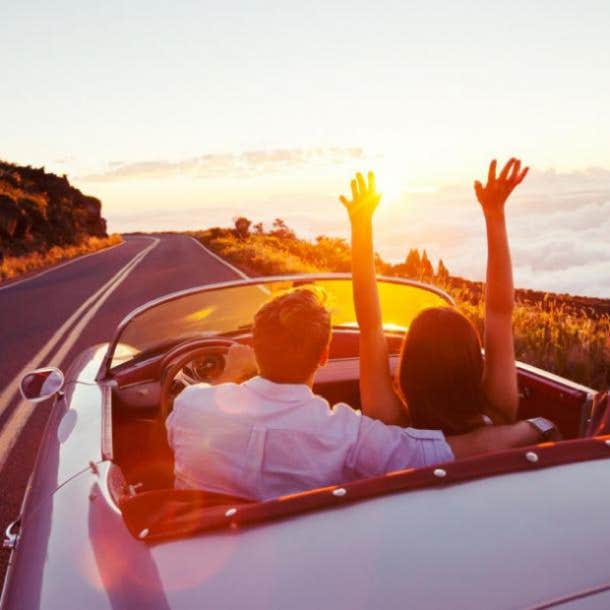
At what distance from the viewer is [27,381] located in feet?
10.8

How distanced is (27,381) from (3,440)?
2714mm

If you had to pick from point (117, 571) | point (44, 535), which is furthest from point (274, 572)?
point (44, 535)

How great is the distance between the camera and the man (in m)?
2.01

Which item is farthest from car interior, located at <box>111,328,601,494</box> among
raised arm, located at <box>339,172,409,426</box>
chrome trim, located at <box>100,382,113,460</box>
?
raised arm, located at <box>339,172,409,426</box>

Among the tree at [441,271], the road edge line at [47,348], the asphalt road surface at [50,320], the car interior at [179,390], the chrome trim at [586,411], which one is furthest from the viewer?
the tree at [441,271]

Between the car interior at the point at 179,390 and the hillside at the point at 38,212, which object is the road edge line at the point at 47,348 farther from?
the hillside at the point at 38,212

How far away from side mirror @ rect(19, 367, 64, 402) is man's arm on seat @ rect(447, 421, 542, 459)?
192cm

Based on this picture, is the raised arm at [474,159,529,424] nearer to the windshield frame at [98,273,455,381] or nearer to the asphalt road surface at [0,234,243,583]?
the windshield frame at [98,273,455,381]

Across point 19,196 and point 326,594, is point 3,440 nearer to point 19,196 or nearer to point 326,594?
point 326,594

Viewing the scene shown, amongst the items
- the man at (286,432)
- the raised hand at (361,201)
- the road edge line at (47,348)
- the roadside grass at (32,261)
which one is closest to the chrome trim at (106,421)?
the man at (286,432)

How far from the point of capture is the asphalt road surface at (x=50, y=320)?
536cm

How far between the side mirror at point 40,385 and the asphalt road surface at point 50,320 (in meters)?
1.05

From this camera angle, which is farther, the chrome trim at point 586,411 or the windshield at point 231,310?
the windshield at point 231,310

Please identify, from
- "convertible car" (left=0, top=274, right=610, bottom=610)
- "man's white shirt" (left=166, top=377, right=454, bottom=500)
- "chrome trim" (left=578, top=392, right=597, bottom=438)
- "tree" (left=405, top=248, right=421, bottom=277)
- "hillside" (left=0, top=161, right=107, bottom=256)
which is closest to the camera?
"convertible car" (left=0, top=274, right=610, bottom=610)
